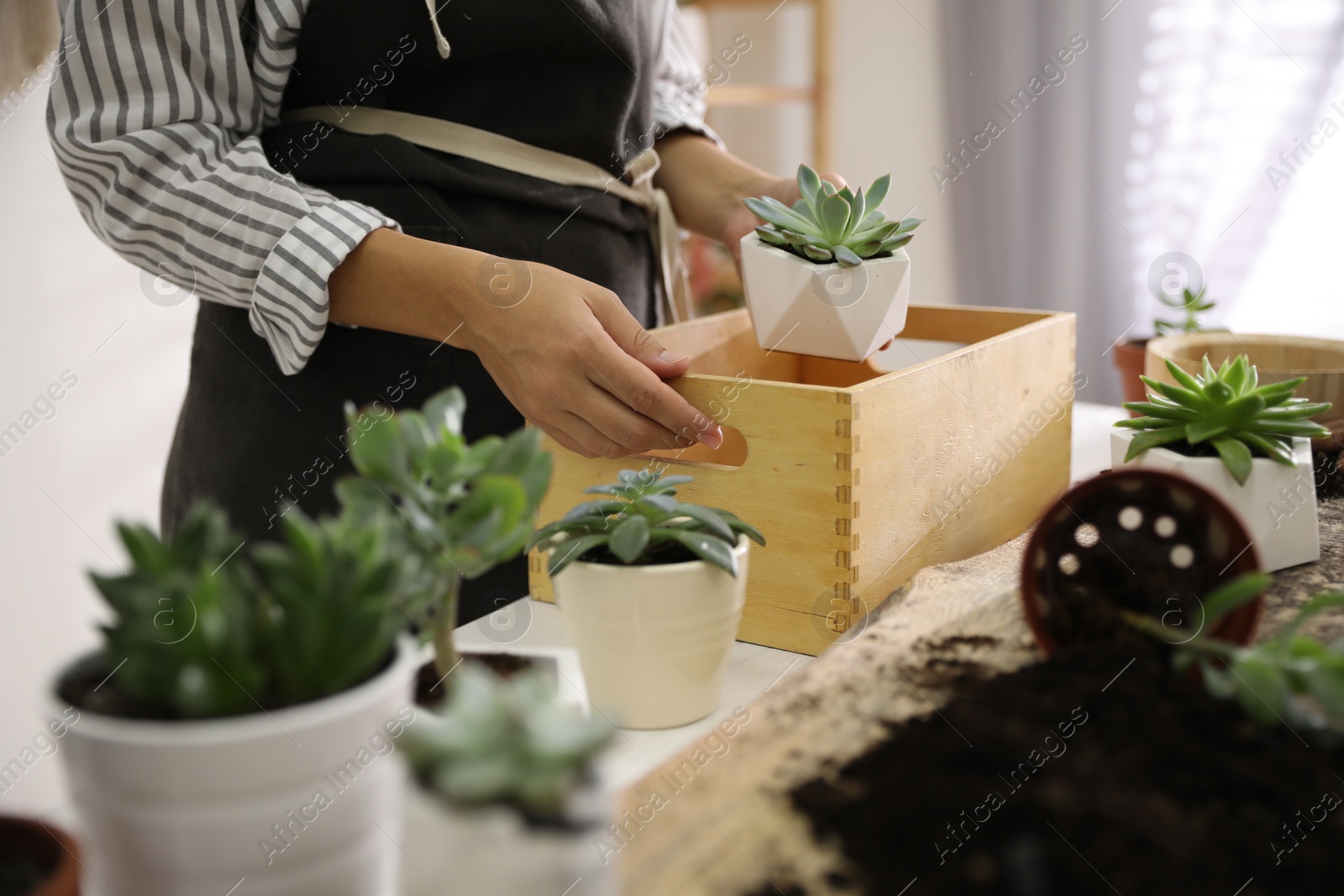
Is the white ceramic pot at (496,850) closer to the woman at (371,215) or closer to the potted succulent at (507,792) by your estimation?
the potted succulent at (507,792)

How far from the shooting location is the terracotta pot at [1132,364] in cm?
123

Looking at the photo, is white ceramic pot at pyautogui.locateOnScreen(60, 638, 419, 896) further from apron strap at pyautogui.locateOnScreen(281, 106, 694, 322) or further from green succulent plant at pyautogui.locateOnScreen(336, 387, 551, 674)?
apron strap at pyautogui.locateOnScreen(281, 106, 694, 322)

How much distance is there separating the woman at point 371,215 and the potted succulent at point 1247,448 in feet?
1.08

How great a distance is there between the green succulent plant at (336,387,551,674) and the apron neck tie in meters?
0.63

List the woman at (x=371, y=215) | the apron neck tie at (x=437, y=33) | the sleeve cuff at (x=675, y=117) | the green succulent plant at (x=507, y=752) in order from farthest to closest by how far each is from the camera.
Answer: the sleeve cuff at (x=675, y=117)
the apron neck tie at (x=437, y=33)
the woman at (x=371, y=215)
the green succulent plant at (x=507, y=752)

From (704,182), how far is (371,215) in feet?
1.77

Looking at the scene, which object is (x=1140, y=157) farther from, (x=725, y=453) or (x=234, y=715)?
(x=234, y=715)

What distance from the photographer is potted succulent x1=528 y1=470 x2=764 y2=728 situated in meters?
0.60

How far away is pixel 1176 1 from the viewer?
259cm

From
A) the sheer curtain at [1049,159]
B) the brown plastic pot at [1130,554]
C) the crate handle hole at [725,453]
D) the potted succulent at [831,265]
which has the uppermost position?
the potted succulent at [831,265]

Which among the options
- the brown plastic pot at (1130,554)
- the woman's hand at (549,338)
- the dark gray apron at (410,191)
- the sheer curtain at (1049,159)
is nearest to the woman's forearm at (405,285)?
the woman's hand at (549,338)

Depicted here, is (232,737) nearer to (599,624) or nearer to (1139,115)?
(599,624)

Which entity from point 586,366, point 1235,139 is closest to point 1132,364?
point 586,366

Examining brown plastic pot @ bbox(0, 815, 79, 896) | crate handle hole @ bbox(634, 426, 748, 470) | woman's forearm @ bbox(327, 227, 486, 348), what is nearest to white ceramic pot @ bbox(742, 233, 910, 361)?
crate handle hole @ bbox(634, 426, 748, 470)
